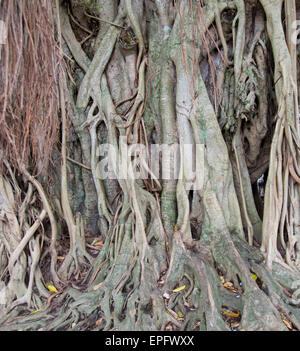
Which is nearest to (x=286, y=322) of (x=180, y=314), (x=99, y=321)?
(x=180, y=314)

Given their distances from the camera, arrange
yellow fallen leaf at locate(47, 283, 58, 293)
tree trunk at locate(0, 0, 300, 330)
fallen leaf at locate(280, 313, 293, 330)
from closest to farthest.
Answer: fallen leaf at locate(280, 313, 293, 330)
tree trunk at locate(0, 0, 300, 330)
yellow fallen leaf at locate(47, 283, 58, 293)

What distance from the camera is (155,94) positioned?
8.63 feet

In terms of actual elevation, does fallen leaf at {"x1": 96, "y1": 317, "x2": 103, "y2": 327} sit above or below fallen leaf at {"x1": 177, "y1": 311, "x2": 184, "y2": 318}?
below

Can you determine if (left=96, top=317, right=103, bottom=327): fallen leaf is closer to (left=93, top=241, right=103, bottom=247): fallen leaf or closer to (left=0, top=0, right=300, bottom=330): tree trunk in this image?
(left=0, top=0, right=300, bottom=330): tree trunk

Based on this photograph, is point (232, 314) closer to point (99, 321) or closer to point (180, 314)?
point (180, 314)

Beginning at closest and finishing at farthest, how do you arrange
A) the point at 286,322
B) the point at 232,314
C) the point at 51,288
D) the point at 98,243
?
the point at 286,322
the point at 232,314
the point at 51,288
the point at 98,243

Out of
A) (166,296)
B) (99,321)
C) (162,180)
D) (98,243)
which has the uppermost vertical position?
(162,180)

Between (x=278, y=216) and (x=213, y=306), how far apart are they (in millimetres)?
960

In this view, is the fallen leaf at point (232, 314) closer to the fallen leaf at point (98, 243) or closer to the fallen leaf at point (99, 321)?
the fallen leaf at point (99, 321)

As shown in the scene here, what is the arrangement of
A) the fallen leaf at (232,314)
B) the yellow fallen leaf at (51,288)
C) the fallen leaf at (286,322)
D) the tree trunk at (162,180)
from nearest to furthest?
the fallen leaf at (286,322)
the fallen leaf at (232,314)
the tree trunk at (162,180)
the yellow fallen leaf at (51,288)

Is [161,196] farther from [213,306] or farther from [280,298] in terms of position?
[280,298]

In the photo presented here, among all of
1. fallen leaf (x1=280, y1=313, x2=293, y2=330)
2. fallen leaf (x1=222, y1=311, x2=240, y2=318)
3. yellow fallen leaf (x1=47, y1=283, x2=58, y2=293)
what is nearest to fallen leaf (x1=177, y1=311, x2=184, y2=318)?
fallen leaf (x1=222, y1=311, x2=240, y2=318)

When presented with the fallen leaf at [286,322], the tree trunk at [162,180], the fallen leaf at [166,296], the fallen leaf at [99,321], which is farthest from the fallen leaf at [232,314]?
the fallen leaf at [99,321]

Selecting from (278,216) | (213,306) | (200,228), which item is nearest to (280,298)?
(213,306)
